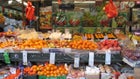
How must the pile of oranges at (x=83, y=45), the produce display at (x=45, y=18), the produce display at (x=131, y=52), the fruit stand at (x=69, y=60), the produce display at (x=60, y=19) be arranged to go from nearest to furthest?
the produce display at (x=131, y=52), the fruit stand at (x=69, y=60), the pile of oranges at (x=83, y=45), the produce display at (x=60, y=19), the produce display at (x=45, y=18)

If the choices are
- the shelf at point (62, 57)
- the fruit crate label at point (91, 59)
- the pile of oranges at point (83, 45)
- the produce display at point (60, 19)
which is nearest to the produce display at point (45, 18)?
the produce display at point (60, 19)

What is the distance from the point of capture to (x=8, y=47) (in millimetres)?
5672

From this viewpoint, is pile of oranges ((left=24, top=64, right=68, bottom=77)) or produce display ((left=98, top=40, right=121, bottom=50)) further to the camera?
produce display ((left=98, top=40, right=121, bottom=50))

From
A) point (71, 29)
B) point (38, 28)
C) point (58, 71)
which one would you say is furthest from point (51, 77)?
point (38, 28)

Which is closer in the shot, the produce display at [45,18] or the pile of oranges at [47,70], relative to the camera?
the pile of oranges at [47,70]

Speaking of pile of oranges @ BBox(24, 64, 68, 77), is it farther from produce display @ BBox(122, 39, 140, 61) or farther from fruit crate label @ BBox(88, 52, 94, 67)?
produce display @ BBox(122, 39, 140, 61)

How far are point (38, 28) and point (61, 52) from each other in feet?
17.8

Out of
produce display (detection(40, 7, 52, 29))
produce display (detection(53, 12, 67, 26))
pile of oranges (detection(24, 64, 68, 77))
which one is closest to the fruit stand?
pile of oranges (detection(24, 64, 68, 77))

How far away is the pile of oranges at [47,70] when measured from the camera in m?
5.44

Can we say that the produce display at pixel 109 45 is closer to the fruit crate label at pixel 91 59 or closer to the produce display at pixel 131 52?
the produce display at pixel 131 52

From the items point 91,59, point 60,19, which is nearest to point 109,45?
point 91,59

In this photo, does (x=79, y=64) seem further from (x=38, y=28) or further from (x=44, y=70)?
(x=38, y=28)

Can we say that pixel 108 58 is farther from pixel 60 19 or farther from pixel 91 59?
pixel 60 19

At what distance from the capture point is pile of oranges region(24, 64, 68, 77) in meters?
5.44
